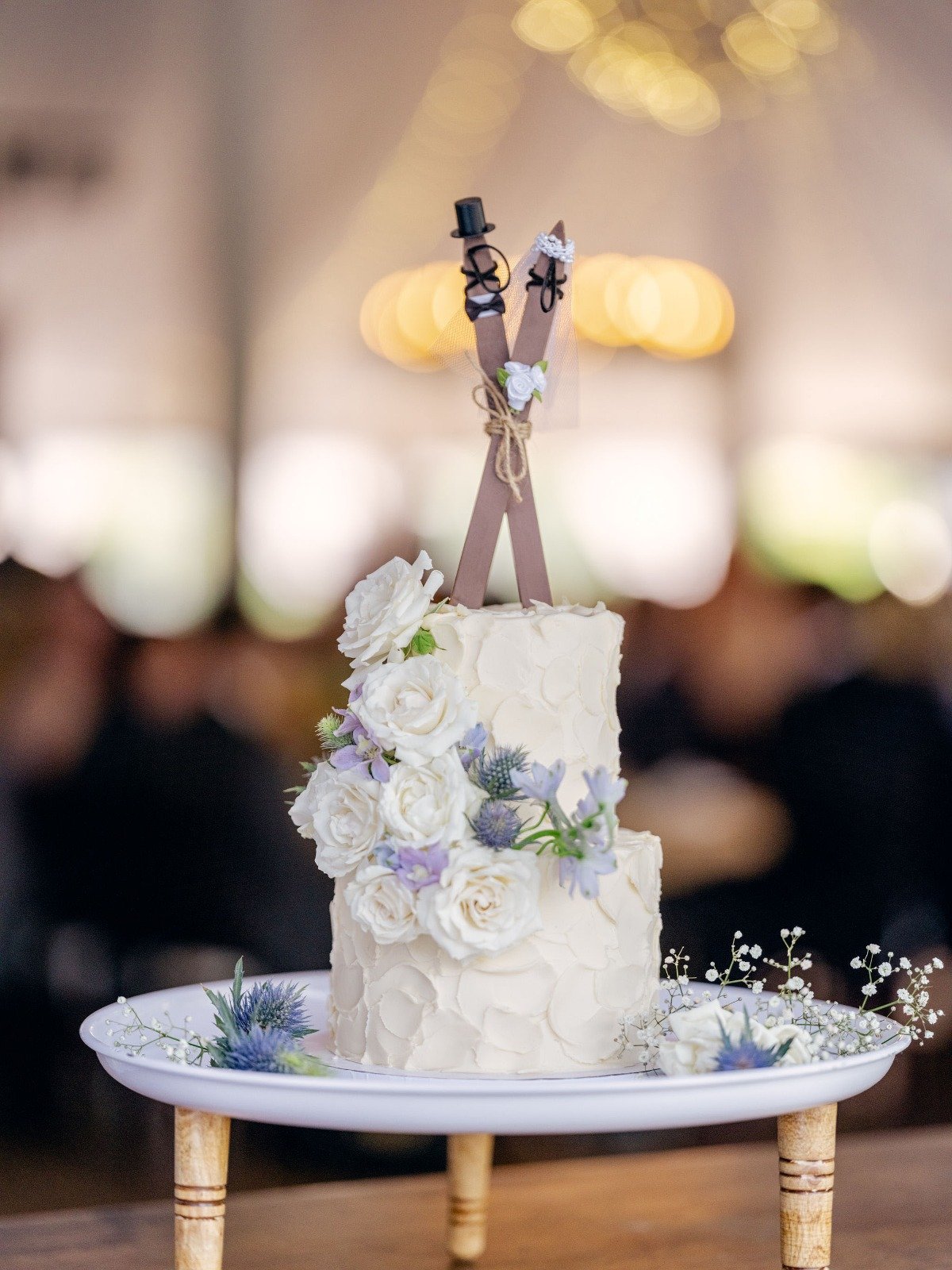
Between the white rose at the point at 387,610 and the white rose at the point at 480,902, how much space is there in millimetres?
217

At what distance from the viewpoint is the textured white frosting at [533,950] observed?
1.33 m

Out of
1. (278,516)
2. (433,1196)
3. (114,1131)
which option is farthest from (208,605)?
(433,1196)

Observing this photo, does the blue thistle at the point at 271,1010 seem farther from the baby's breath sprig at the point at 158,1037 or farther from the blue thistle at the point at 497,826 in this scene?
the blue thistle at the point at 497,826

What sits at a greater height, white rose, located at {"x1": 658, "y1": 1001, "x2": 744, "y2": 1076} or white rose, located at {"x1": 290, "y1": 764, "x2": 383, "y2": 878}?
white rose, located at {"x1": 290, "y1": 764, "x2": 383, "y2": 878}

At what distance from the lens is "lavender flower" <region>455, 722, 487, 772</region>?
1.33 meters

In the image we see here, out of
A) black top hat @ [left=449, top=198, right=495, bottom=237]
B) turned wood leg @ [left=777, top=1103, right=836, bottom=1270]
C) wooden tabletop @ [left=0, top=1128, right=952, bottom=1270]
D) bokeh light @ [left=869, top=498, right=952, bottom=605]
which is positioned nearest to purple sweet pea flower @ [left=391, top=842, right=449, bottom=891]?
turned wood leg @ [left=777, top=1103, right=836, bottom=1270]

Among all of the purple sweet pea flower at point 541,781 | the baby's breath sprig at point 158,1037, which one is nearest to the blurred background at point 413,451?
the baby's breath sprig at point 158,1037

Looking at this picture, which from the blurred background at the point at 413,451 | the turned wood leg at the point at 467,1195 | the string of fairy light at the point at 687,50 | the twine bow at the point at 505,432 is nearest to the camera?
the twine bow at the point at 505,432

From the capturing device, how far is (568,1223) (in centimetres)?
208

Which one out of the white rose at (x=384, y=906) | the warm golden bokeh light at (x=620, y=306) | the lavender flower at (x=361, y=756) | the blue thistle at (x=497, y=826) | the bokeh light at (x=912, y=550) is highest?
the warm golden bokeh light at (x=620, y=306)

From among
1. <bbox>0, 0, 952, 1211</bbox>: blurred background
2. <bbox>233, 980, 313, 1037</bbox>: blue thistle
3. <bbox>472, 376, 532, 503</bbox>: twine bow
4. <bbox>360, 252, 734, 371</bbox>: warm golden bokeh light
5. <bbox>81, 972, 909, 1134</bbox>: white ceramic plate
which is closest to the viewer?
<bbox>81, 972, 909, 1134</bbox>: white ceramic plate

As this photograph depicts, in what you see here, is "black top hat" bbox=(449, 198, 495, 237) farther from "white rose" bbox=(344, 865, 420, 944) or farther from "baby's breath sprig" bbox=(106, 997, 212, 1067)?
"baby's breath sprig" bbox=(106, 997, 212, 1067)

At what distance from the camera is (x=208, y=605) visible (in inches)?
92.4

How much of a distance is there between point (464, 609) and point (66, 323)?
3.76 feet
